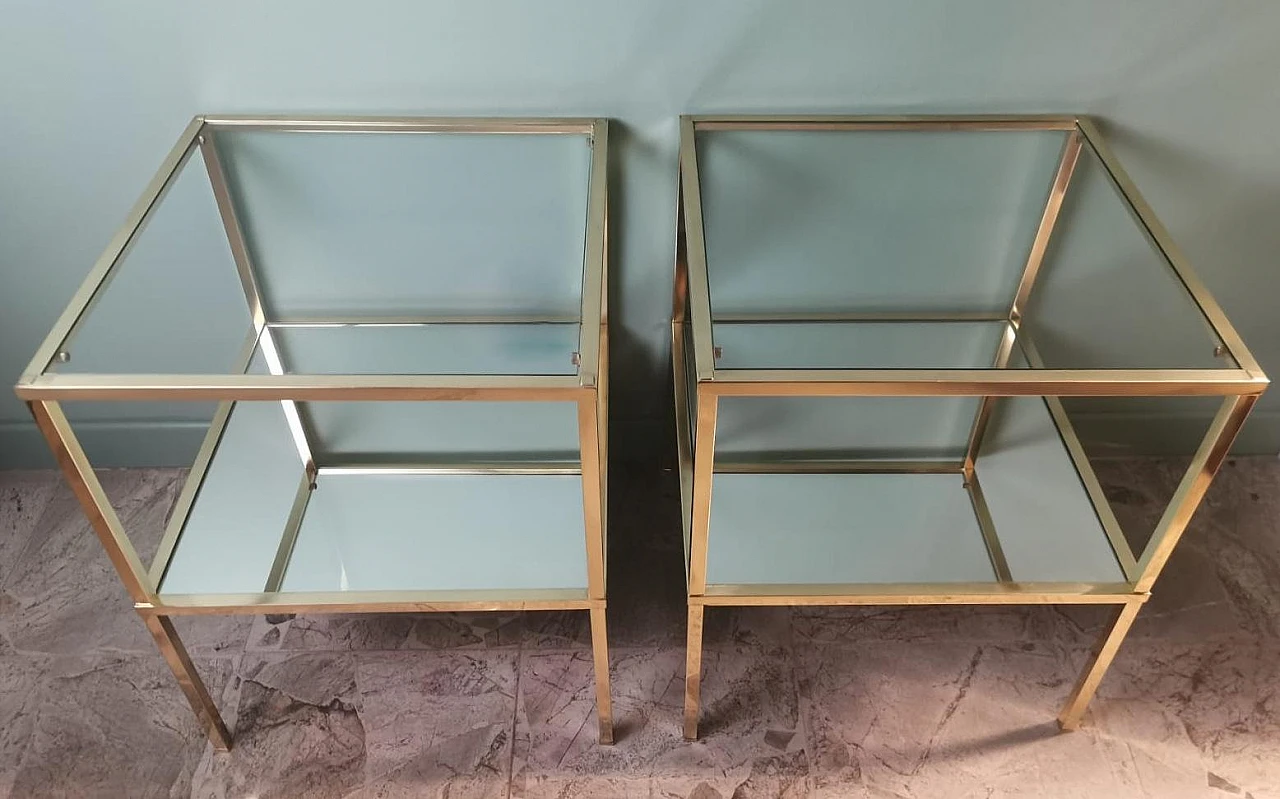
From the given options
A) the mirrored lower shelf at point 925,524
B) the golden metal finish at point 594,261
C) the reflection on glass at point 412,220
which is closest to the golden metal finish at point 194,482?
the reflection on glass at point 412,220

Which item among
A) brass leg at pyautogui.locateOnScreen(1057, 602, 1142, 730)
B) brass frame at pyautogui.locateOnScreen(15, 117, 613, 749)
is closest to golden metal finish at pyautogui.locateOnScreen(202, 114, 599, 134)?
brass frame at pyautogui.locateOnScreen(15, 117, 613, 749)

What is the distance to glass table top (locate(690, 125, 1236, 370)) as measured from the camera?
1180mm

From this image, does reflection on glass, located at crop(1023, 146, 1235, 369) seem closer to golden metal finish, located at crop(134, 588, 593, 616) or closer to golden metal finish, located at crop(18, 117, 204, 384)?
golden metal finish, located at crop(134, 588, 593, 616)

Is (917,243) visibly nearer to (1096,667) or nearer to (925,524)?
(925,524)

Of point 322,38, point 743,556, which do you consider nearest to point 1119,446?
point 743,556

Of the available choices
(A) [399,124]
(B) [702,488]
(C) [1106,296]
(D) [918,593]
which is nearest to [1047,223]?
(C) [1106,296]

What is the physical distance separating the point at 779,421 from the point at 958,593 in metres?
0.33

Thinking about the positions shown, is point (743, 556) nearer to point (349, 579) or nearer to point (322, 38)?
point (349, 579)

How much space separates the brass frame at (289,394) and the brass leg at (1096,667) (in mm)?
589

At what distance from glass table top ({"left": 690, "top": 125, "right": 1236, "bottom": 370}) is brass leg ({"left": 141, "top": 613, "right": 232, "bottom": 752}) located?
73cm

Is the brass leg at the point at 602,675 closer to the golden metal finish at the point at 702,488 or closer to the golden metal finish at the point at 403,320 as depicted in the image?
the golden metal finish at the point at 702,488

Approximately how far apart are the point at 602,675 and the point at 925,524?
474mm

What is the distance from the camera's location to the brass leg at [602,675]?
1.11 meters

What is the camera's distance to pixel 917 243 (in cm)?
127
